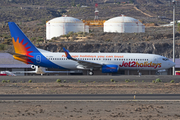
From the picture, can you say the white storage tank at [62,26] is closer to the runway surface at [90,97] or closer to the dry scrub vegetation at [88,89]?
the dry scrub vegetation at [88,89]

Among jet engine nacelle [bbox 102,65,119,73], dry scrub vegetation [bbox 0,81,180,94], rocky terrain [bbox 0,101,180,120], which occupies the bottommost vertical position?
rocky terrain [bbox 0,101,180,120]

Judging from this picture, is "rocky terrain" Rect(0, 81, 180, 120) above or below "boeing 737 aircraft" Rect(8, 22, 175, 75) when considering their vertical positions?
below

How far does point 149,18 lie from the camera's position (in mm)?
186000

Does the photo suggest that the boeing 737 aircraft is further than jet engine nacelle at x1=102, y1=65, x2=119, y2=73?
Yes

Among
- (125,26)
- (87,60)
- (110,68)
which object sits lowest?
(110,68)

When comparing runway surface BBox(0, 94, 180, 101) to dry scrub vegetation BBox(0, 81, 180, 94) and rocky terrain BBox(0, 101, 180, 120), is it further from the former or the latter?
dry scrub vegetation BBox(0, 81, 180, 94)

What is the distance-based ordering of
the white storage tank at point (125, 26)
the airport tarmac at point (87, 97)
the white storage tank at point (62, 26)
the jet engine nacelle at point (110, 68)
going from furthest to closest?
the white storage tank at point (125, 26)
the white storage tank at point (62, 26)
the jet engine nacelle at point (110, 68)
the airport tarmac at point (87, 97)

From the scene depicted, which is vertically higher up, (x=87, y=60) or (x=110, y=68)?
(x=87, y=60)

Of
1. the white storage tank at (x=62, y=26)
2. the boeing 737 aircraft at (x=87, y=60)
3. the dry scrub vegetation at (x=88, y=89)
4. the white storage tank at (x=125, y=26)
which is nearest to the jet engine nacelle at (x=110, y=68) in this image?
the boeing 737 aircraft at (x=87, y=60)

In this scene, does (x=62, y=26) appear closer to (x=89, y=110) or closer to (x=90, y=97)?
(x=90, y=97)

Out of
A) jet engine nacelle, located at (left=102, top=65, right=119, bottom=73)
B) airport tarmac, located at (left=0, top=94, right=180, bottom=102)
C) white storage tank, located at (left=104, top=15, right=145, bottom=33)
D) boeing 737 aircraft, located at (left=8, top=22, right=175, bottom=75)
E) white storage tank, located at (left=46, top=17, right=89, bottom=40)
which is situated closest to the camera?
airport tarmac, located at (left=0, top=94, right=180, bottom=102)

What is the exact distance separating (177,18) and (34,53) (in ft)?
515

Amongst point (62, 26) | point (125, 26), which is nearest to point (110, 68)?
point (62, 26)

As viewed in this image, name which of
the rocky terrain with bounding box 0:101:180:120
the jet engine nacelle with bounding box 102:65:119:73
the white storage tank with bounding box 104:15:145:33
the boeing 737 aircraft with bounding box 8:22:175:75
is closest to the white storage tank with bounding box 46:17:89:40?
the white storage tank with bounding box 104:15:145:33
